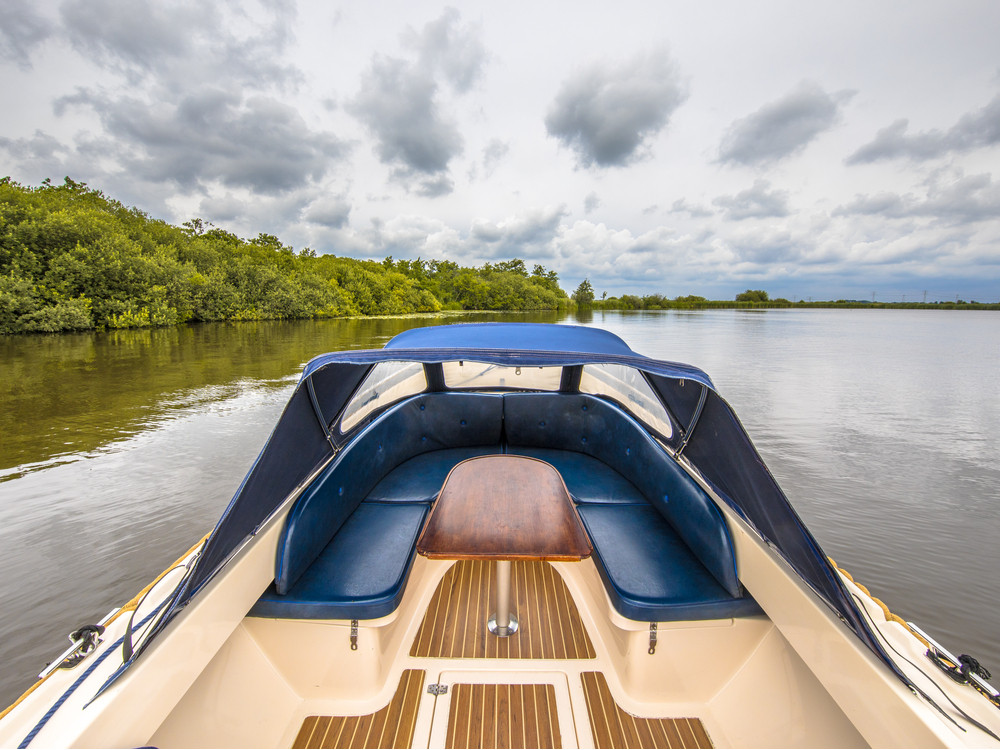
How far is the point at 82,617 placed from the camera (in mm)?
2365

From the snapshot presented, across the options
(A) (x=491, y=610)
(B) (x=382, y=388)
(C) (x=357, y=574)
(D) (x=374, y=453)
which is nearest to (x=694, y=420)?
(A) (x=491, y=610)

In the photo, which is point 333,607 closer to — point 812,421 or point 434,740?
point 434,740

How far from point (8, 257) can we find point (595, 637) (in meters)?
23.5

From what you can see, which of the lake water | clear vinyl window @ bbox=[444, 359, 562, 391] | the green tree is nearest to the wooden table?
clear vinyl window @ bbox=[444, 359, 562, 391]

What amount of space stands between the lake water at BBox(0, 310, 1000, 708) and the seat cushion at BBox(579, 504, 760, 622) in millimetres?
1854

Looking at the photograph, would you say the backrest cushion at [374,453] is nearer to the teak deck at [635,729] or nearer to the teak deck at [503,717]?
the teak deck at [503,717]

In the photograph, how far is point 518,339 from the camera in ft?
7.06

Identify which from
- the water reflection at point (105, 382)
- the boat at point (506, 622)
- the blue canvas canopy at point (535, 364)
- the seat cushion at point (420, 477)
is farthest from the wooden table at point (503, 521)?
the water reflection at point (105, 382)

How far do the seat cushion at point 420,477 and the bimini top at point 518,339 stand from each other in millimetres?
1037

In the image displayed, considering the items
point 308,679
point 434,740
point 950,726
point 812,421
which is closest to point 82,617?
point 308,679

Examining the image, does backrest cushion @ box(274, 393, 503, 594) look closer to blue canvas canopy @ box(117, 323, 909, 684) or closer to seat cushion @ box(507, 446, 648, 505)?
blue canvas canopy @ box(117, 323, 909, 684)

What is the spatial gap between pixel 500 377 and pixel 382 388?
1.11 m

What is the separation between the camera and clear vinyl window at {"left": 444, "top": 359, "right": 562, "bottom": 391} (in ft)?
11.6

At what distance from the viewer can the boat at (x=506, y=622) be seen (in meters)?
1.12
